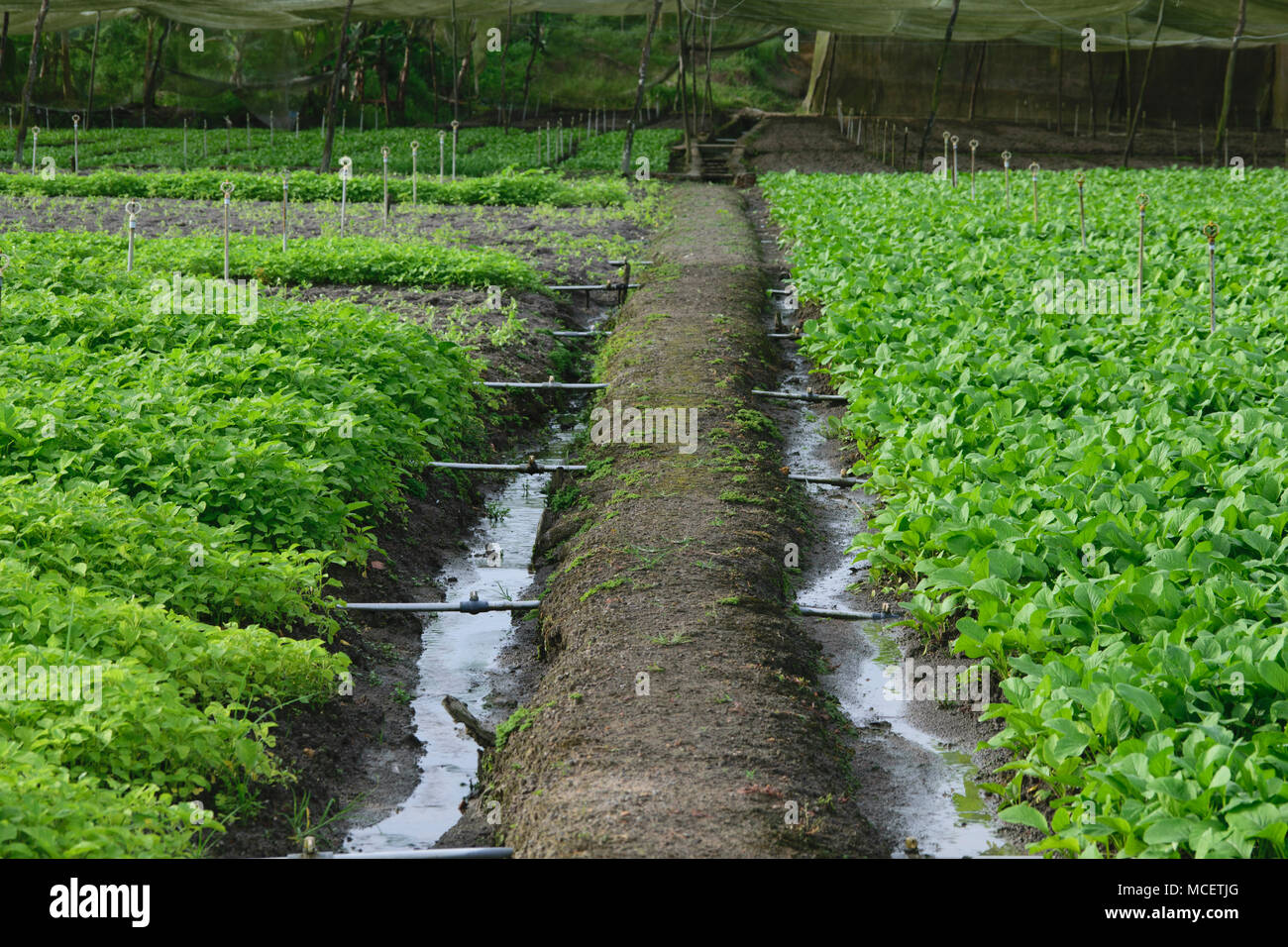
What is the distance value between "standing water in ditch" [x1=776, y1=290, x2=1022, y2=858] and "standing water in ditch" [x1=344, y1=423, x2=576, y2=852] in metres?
1.60

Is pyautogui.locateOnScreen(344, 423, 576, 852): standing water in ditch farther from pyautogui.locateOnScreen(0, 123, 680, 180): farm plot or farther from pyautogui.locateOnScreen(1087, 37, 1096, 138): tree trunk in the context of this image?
pyautogui.locateOnScreen(1087, 37, 1096, 138): tree trunk

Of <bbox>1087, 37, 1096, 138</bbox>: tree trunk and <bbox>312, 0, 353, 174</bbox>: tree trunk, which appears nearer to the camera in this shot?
<bbox>312, 0, 353, 174</bbox>: tree trunk

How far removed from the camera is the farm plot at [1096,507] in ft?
12.8

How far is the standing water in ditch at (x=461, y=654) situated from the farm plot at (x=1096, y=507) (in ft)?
6.65

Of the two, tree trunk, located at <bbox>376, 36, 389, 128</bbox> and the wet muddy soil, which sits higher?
tree trunk, located at <bbox>376, 36, 389, 128</bbox>

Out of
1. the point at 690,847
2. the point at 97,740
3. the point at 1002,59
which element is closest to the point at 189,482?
the point at 97,740

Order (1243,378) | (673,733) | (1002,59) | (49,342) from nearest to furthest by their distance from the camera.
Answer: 1. (673,733)
2. (1243,378)
3. (49,342)
4. (1002,59)

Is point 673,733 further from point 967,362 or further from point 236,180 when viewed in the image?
point 236,180

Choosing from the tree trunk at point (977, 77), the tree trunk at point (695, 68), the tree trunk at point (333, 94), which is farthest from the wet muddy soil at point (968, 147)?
the tree trunk at point (333, 94)

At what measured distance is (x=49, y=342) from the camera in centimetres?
831

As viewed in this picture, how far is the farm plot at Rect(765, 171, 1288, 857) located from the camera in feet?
12.8

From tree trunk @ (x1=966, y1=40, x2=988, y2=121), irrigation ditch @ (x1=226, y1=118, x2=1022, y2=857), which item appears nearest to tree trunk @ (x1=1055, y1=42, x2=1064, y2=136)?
tree trunk @ (x1=966, y1=40, x2=988, y2=121)

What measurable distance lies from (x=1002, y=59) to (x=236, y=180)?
23.3 m

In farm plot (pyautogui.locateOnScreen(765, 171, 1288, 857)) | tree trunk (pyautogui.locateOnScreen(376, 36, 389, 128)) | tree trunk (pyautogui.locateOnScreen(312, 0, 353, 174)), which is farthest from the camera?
tree trunk (pyautogui.locateOnScreen(376, 36, 389, 128))
